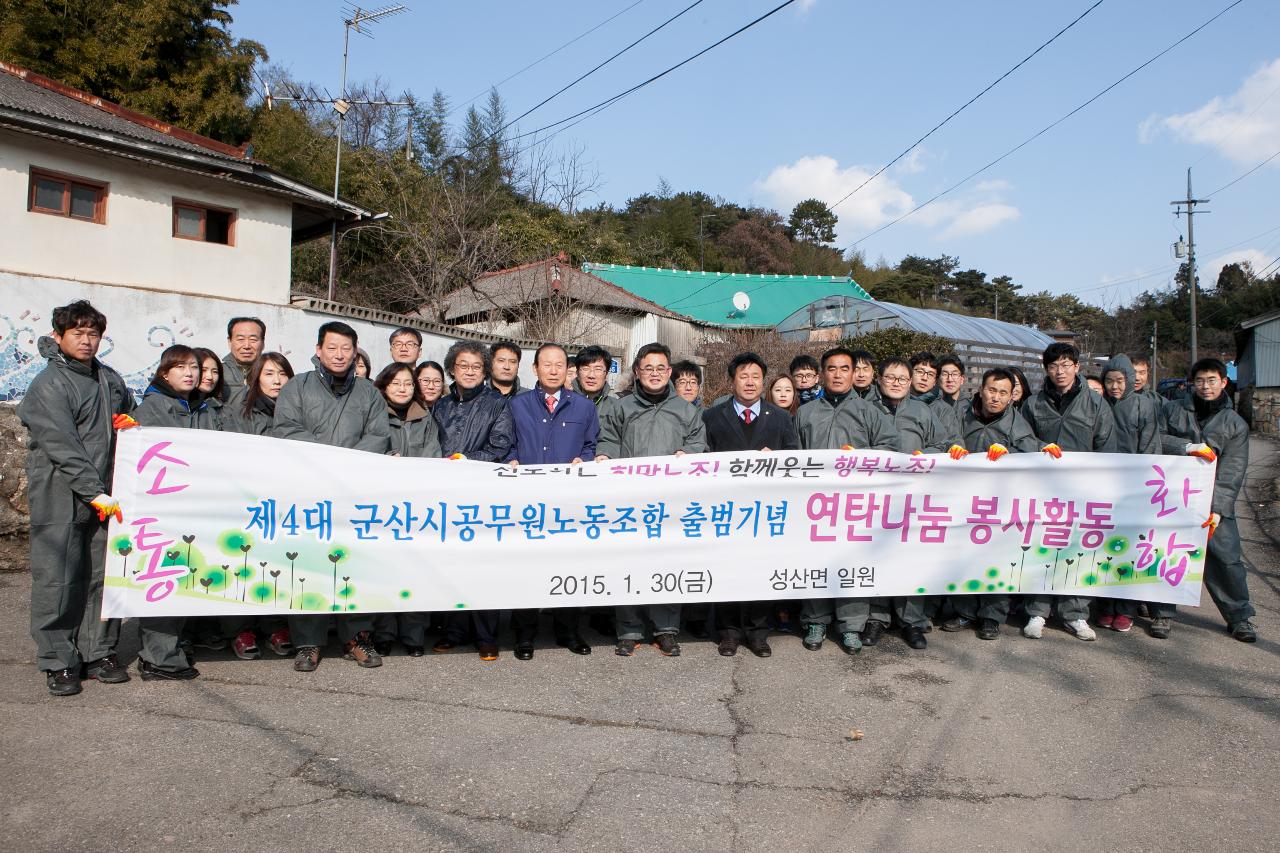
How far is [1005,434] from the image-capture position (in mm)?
5355

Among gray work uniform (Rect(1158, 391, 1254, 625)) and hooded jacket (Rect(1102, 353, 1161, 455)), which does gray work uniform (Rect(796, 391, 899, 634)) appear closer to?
hooded jacket (Rect(1102, 353, 1161, 455))

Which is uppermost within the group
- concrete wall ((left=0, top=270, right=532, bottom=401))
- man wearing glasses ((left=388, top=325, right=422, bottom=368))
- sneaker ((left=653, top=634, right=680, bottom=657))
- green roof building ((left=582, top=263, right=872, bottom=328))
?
green roof building ((left=582, top=263, right=872, bottom=328))

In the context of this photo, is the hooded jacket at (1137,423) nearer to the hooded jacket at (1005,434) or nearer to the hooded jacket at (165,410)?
the hooded jacket at (1005,434)

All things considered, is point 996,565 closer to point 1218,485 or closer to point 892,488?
point 892,488

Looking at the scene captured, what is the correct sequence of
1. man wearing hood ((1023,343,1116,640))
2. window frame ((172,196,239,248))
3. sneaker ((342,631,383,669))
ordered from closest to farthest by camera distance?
sneaker ((342,631,383,669)) < man wearing hood ((1023,343,1116,640)) < window frame ((172,196,239,248))

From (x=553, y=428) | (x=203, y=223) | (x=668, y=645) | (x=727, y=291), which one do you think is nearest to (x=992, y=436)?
(x=668, y=645)

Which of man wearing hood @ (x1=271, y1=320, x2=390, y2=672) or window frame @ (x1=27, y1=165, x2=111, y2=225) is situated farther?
window frame @ (x1=27, y1=165, x2=111, y2=225)

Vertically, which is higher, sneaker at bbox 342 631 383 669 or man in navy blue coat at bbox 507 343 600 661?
man in navy blue coat at bbox 507 343 600 661

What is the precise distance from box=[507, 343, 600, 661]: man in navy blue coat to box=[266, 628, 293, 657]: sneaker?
1.21 meters

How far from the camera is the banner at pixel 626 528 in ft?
14.0

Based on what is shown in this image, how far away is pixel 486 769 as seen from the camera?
339cm

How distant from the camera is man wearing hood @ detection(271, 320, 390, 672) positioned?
14.7ft

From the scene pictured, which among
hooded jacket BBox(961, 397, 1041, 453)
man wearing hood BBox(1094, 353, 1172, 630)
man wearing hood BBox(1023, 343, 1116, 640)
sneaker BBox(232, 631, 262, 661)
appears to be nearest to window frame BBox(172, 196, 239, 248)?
sneaker BBox(232, 631, 262, 661)

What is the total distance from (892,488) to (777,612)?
3.37ft
